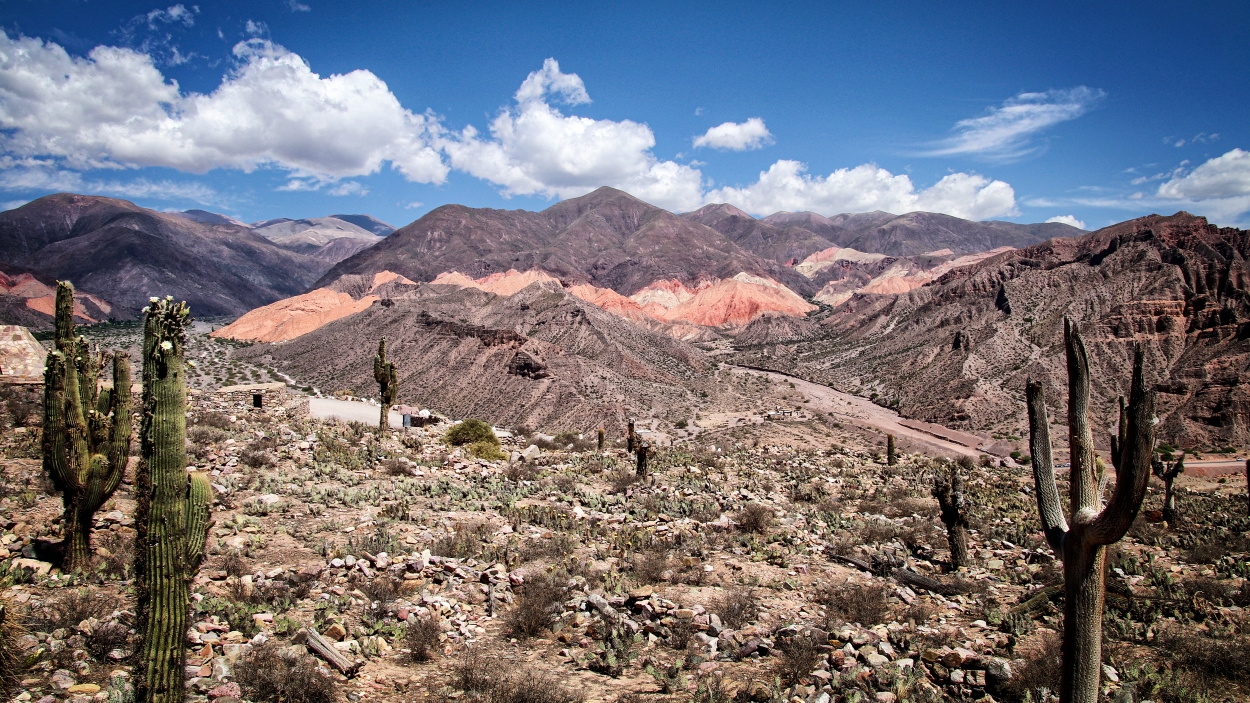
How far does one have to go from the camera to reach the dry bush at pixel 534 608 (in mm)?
8219

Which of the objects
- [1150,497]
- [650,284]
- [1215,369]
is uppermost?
[650,284]

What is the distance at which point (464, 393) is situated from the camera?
42.5 metres

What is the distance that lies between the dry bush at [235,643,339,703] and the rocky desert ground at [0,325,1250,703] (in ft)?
0.08

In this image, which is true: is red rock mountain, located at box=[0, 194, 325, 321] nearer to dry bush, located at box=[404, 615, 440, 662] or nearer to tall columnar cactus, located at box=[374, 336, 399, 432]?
tall columnar cactus, located at box=[374, 336, 399, 432]

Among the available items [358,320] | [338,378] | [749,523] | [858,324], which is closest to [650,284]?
[858,324]

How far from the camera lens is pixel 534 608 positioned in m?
8.40

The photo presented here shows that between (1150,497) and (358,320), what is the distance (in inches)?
2763

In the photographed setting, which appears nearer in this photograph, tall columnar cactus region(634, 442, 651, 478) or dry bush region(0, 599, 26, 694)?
dry bush region(0, 599, 26, 694)

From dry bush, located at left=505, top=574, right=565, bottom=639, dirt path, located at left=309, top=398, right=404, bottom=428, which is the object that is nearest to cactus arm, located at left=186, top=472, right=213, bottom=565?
dry bush, located at left=505, top=574, right=565, bottom=639

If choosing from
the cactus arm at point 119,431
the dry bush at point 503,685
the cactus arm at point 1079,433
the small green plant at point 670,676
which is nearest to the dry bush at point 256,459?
the cactus arm at point 119,431

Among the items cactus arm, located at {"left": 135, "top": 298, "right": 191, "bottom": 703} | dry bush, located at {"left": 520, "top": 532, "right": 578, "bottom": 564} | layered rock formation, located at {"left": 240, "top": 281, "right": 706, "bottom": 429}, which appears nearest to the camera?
cactus arm, located at {"left": 135, "top": 298, "right": 191, "bottom": 703}

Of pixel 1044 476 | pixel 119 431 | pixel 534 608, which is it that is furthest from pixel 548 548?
pixel 1044 476

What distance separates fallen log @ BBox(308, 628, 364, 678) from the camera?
260 inches

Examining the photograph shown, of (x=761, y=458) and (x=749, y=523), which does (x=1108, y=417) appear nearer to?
(x=761, y=458)
